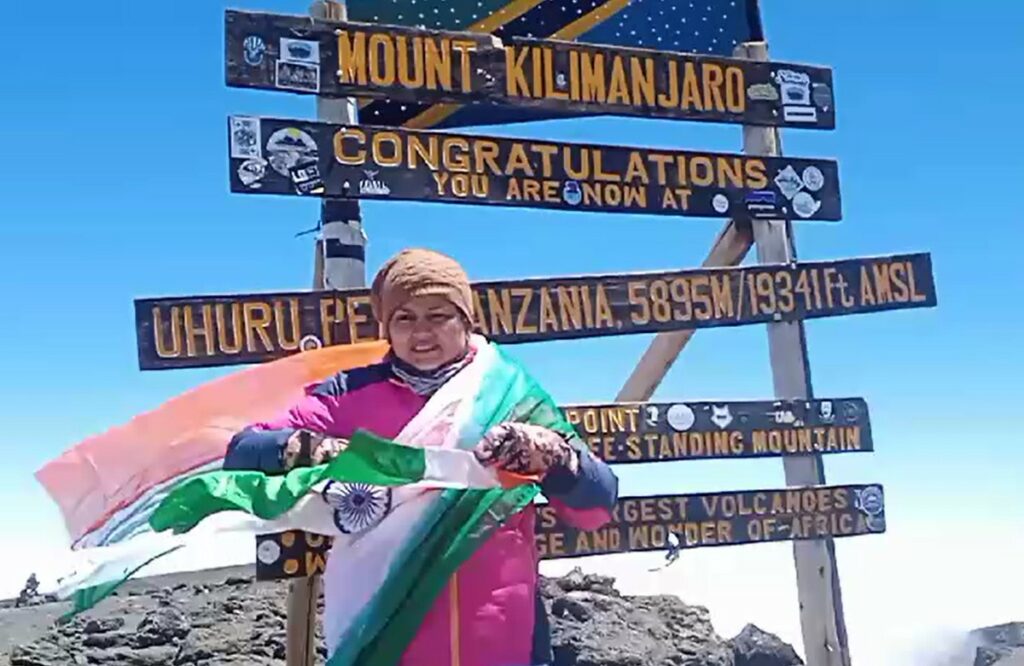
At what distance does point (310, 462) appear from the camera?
7.23 ft

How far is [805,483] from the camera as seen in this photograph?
488 cm

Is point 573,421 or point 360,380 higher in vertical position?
point 573,421

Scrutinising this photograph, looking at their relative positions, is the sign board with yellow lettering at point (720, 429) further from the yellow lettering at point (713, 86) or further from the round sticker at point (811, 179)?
the yellow lettering at point (713, 86)

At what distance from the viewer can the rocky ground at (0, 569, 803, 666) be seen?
5902mm

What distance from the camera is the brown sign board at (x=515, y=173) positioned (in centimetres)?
415

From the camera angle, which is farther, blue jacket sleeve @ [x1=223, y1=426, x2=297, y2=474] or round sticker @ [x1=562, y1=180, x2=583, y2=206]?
round sticker @ [x1=562, y1=180, x2=583, y2=206]

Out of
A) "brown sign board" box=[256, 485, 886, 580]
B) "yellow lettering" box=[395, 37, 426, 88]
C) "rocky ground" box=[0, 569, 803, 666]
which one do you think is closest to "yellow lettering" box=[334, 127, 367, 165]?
"yellow lettering" box=[395, 37, 426, 88]

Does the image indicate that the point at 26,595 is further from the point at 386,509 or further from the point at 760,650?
the point at 386,509

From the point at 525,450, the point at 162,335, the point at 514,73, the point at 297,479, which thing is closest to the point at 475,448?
the point at 525,450

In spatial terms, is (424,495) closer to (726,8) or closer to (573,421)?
(573,421)

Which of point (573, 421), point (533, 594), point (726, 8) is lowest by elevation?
point (533, 594)

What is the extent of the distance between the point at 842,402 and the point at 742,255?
79 cm

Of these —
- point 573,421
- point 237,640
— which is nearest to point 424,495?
point 573,421

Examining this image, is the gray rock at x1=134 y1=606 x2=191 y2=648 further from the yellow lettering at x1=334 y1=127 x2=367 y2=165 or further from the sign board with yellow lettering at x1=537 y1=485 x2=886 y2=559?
the yellow lettering at x1=334 y1=127 x2=367 y2=165
